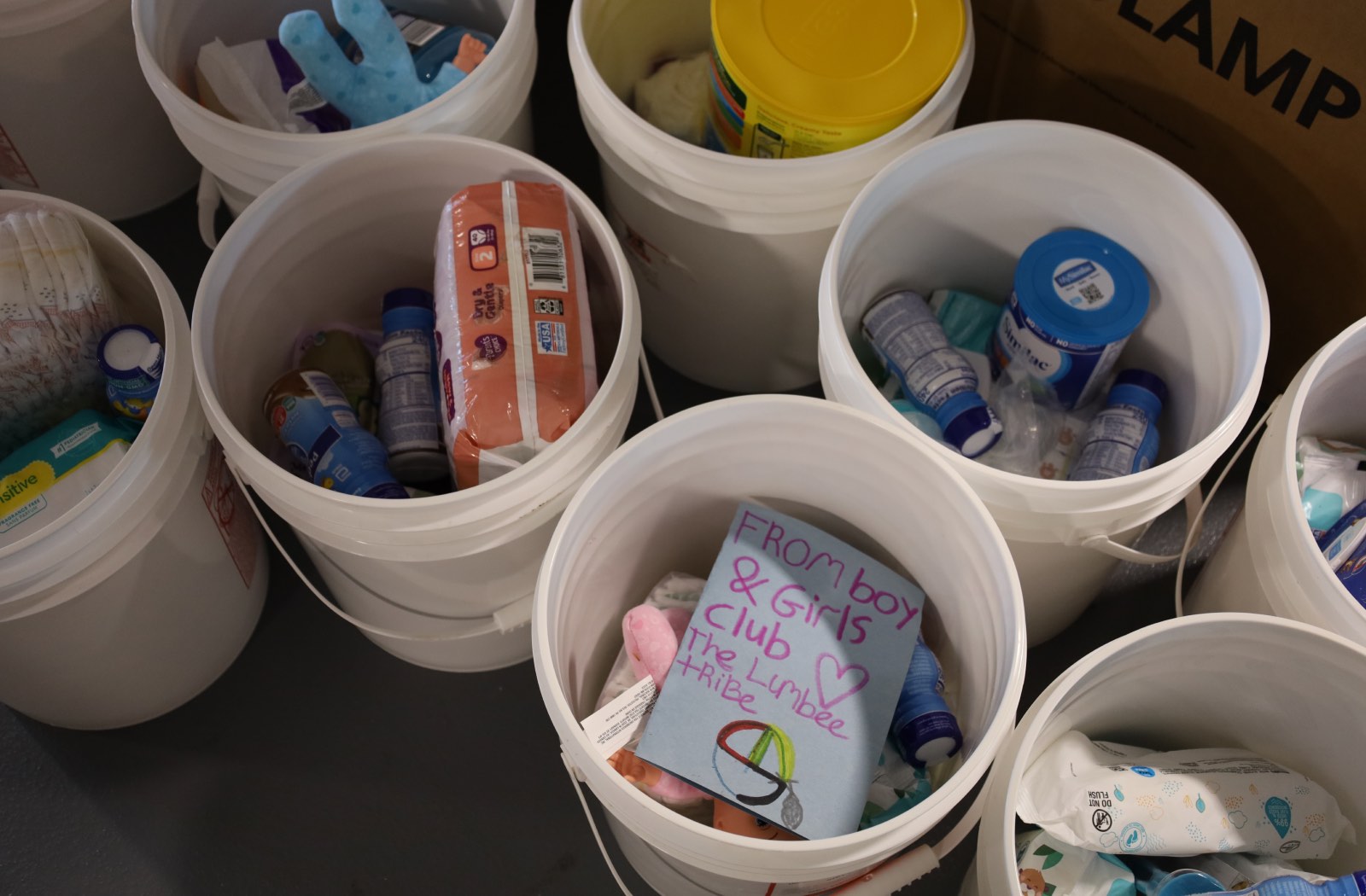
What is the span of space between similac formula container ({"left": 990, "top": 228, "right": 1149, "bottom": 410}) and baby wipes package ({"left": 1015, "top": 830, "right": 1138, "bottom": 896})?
Answer: 0.45 m

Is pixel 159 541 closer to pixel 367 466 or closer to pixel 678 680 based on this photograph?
→ pixel 367 466

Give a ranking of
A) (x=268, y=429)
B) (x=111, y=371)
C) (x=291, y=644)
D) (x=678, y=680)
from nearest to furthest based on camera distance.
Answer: (x=678, y=680), (x=111, y=371), (x=268, y=429), (x=291, y=644)

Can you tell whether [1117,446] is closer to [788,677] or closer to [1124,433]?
[1124,433]

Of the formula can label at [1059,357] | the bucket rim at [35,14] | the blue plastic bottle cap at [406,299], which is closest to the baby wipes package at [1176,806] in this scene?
the formula can label at [1059,357]

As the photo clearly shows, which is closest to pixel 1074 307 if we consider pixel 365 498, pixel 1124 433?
pixel 1124 433

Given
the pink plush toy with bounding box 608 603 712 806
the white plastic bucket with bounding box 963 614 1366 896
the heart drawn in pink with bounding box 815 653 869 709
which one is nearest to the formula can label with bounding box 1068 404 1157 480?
the white plastic bucket with bounding box 963 614 1366 896

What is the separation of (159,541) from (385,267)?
1.26 ft

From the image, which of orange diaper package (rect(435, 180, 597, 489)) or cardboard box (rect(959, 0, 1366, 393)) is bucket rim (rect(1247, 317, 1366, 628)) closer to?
cardboard box (rect(959, 0, 1366, 393))

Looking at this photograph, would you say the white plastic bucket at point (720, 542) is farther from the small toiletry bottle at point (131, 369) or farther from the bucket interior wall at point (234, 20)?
the bucket interior wall at point (234, 20)

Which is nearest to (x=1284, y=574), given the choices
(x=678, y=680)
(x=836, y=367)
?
(x=836, y=367)

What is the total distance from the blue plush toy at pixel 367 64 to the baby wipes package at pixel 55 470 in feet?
1.30

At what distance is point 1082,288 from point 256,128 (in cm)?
86

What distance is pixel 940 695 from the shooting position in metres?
0.97

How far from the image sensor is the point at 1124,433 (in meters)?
1.07
